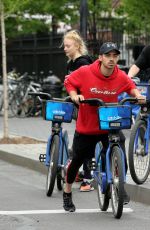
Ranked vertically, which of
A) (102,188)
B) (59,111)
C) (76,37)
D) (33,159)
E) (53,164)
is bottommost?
(33,159)

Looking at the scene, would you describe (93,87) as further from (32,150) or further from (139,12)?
(139,12)

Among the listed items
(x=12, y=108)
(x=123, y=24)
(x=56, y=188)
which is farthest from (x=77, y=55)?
(x=123, y=24)

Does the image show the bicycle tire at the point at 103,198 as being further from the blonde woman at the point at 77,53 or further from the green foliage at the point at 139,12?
the green foliage at the point at 139,12

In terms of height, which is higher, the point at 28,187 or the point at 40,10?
the point at 40,10

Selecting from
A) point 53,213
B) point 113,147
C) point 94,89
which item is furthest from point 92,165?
point 94,89

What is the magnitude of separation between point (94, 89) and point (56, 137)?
1.38 metres

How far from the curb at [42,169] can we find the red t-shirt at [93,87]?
1315 millimetres

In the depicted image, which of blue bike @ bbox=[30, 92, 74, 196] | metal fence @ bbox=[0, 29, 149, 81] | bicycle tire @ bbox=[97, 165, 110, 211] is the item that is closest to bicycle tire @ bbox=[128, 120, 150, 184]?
blue bike @ bbox=[30, 92, 74, 196]

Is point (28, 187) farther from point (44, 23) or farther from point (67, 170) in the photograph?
point (44, 23)

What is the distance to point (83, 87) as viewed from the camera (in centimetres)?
811

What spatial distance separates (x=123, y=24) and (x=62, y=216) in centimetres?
1779

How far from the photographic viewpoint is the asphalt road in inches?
298

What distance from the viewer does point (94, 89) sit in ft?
26.5

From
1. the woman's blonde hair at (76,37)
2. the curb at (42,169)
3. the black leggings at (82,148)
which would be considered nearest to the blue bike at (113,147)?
the black leggings at (82,148)
